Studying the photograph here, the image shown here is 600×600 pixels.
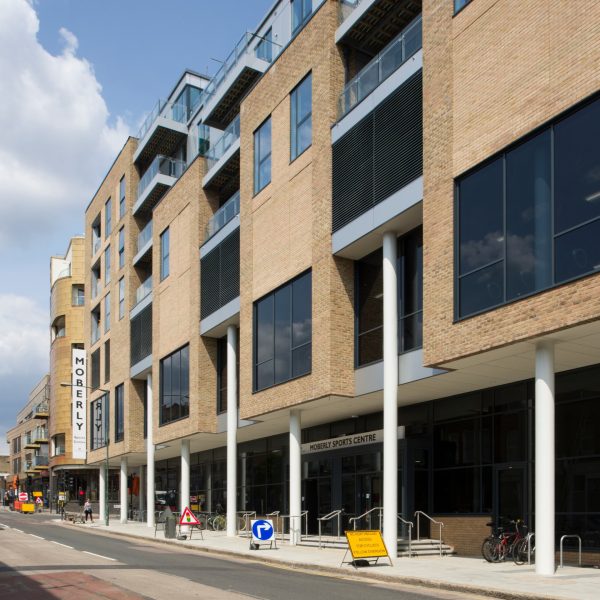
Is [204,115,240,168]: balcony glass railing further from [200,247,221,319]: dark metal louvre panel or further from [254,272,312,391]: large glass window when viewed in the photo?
[254,272,312,391]: large glass window

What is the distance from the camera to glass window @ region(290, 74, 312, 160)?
Answer: 27.7m

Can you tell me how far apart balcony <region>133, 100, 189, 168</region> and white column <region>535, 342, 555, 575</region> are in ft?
104

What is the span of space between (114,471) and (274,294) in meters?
48.0

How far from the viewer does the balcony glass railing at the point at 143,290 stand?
4555 cm

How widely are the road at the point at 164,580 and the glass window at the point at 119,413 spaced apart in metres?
26.0

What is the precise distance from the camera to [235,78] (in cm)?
3609

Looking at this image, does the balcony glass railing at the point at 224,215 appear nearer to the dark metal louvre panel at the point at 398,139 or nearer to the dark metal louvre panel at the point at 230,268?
the dark metal louvre panel at the point at 230,268

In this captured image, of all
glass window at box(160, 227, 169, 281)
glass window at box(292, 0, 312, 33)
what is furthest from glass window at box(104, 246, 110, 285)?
glass window at box(292, 0, 312, 33)

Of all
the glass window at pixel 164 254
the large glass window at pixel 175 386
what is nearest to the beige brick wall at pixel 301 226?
the large glass window at pixel 175 386

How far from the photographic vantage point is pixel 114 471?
72.7 meters

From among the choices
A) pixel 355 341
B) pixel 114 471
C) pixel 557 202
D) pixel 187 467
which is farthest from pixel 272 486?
pixel 114 471

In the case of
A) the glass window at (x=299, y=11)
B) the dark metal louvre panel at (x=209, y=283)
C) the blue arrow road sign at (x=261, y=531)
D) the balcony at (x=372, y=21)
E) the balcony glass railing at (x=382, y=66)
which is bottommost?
the blue arrow road sign at (x=261, y=531)

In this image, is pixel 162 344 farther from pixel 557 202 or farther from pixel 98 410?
pixel 557 202

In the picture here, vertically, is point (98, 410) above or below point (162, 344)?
below
